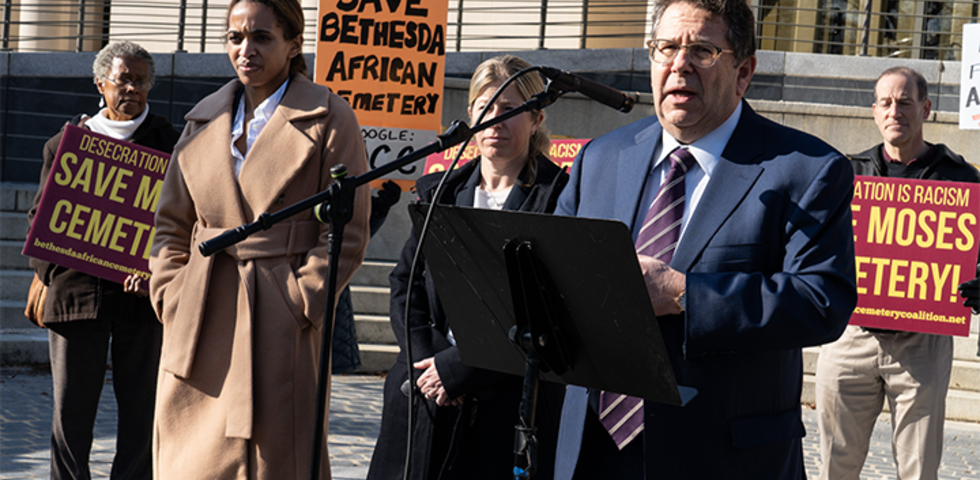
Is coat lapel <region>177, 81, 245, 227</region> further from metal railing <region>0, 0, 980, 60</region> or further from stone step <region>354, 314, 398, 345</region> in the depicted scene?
metal railing <region>0, 0, 980, 60</region>

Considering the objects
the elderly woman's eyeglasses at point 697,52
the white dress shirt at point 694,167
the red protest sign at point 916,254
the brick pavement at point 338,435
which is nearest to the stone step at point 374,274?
the brick pavement at point 338,435

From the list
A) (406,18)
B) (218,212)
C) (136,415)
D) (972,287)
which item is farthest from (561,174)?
(406,18)

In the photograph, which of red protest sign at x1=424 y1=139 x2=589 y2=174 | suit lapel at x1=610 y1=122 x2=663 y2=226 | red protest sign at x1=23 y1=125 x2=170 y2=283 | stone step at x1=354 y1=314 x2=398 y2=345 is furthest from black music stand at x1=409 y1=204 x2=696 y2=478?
stone step at x1=354 y1=314 x2=398 y2=345

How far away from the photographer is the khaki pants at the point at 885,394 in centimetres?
Result: 507

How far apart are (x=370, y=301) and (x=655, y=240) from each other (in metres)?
7.78

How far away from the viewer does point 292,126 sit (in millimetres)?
3506

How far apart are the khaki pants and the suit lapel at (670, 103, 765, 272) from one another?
3.04m

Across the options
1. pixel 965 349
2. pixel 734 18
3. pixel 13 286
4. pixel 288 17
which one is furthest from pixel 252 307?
pixel 965 349

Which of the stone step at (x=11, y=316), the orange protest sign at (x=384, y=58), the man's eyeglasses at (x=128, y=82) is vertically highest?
the orange protest sign at (x=384, y=58)

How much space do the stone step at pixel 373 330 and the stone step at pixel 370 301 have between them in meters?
0.26

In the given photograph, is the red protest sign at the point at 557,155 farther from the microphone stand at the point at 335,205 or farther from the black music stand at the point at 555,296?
the black music stand at the point at 555,296

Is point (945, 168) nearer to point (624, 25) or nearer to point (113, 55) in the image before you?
point (113, 55)

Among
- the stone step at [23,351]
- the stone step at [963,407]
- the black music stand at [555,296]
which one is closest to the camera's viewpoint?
the black music stand at [555,296]

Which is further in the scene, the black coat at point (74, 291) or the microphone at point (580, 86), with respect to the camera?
the black coat at point (74, 291)
